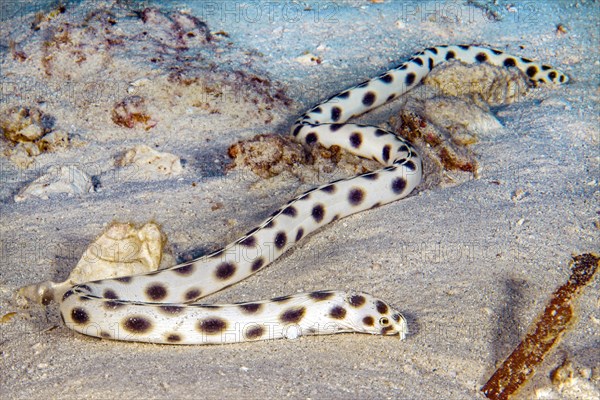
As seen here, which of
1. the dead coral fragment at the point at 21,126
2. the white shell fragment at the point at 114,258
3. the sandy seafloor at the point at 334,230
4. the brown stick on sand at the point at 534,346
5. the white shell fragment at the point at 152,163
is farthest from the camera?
the dead coral fragment at the point at 21,126

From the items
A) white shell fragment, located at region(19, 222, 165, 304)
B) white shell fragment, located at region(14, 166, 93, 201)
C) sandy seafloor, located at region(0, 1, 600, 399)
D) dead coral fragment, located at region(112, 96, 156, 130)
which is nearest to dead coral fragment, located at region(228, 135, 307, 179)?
sandy seafloor, located at region(0, 1, 600, 399)

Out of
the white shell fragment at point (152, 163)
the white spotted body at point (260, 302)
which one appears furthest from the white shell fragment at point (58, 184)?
the white spotted body at point (260, 302)

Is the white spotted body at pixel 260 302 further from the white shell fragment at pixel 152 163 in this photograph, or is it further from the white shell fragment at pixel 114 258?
the white shell fragment at pixel 152 163

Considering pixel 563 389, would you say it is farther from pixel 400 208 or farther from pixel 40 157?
pixel 40 157

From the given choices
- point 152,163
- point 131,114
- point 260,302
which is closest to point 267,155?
point 152,163

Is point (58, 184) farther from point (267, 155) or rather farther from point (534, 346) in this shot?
point (534, 346)
